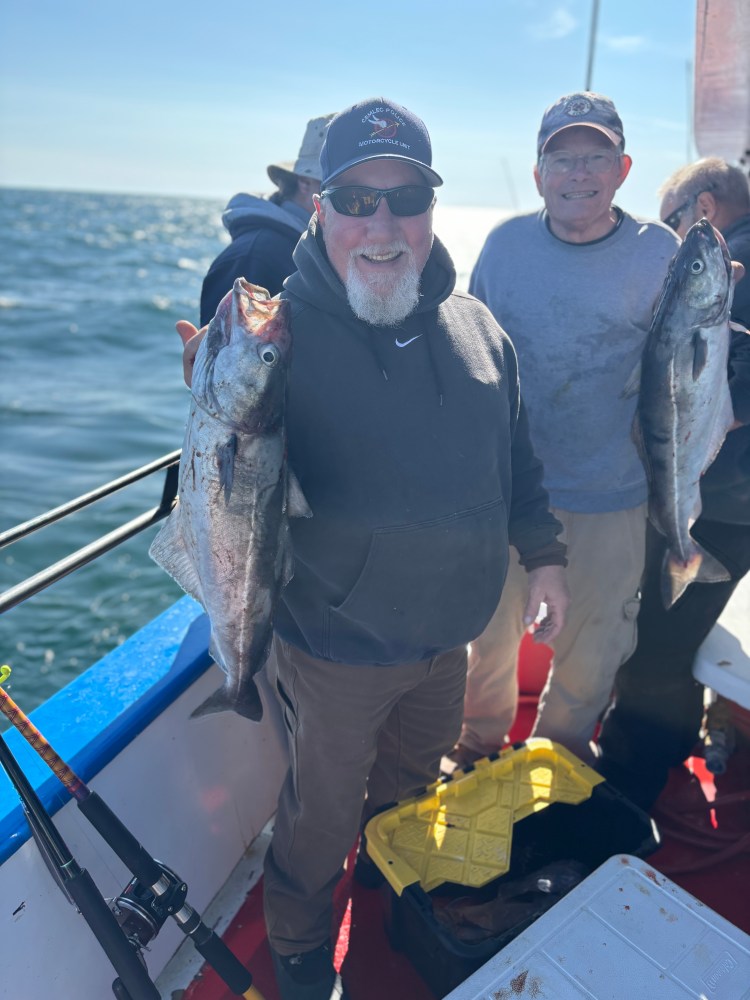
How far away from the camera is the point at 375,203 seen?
84.9 inches

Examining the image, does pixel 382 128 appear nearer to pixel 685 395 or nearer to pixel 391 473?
pixel 391 473

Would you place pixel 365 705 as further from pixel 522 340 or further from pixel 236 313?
pixel 522 340

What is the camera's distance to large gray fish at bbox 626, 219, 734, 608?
7.91ft

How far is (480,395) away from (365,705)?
998 millimetres

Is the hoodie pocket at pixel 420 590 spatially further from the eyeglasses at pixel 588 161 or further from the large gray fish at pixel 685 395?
the eyeglasses at pixel 588 161

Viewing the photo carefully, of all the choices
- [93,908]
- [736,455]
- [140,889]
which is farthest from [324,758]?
[736,455]

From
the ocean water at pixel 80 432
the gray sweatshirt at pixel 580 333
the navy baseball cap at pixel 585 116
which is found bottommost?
the ocean water at pixel 80 432

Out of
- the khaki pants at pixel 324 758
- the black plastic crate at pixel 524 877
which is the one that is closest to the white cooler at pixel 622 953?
the black plastic crate at pixel 524 877

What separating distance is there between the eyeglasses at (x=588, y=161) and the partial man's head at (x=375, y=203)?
83 centimetres

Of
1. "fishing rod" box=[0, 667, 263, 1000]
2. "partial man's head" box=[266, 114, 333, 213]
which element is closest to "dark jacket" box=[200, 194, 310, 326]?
"partial man's head" box=[266, 114, 333, 213]

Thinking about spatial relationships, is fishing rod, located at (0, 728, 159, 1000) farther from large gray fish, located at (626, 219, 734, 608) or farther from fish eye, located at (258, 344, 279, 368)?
large gray fish, located at (626, 219, 734, 608)

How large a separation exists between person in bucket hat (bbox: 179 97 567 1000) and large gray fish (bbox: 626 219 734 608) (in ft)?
1.84

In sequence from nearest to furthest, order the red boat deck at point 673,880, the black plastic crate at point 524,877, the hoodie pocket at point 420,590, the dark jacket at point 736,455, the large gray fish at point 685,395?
the hoodie pocket at point 420,590, the black plastic crate at point 524,877, the large gray fish at point 685,395, the red boat deck at point 673,880, the dark jacket at point 736,455

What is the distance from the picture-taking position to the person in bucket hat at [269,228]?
9.56 ft
